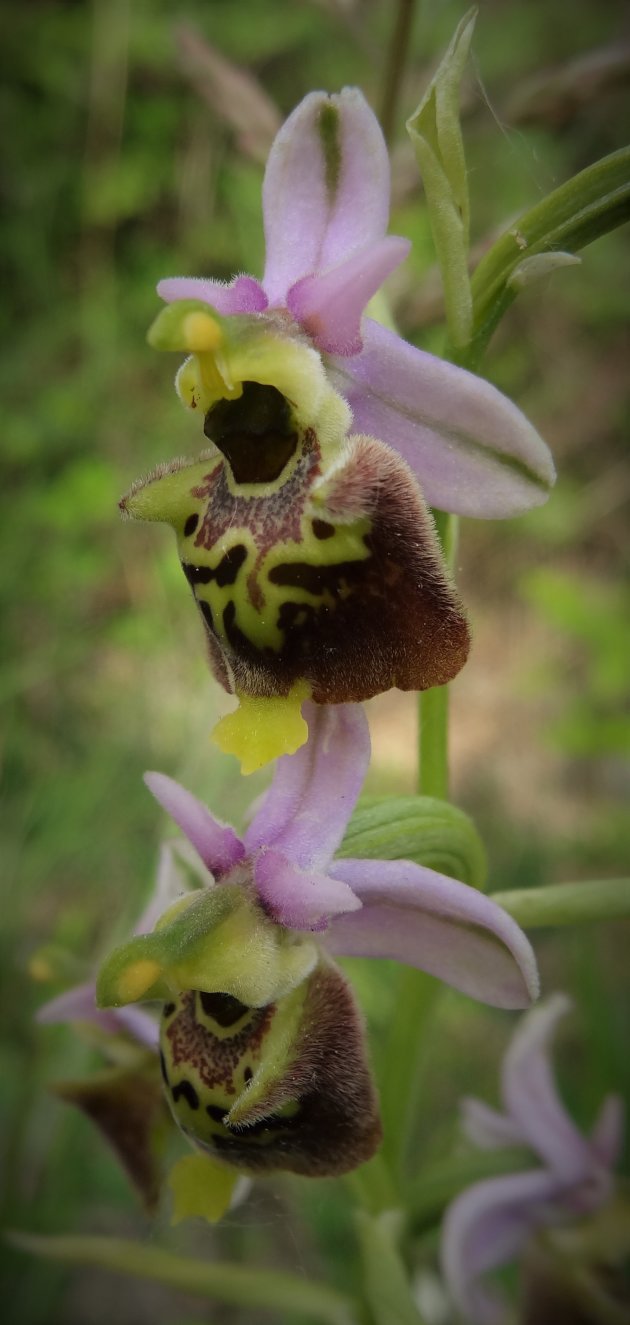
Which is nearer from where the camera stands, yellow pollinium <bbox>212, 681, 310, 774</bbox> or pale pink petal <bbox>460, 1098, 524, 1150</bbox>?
yellow pollinium <bbox>212, 681, 310, 774</bbox>

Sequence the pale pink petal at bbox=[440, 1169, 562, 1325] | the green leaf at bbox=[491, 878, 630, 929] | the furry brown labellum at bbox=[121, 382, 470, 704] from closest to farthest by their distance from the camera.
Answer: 1. the furry brown labellum at bbox=[121, 382, 470, 704]
2. the green leaf at bbox=[491, 878, 630, 929]
3. the pale pink petal at bbox=[440, 1169, 562, 1325]

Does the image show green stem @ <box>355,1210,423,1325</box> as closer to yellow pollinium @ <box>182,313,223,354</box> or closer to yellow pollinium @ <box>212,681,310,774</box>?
yellow pollinium @ <box>212,681,310,774</box>

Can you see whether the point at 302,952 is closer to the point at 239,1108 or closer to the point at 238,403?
the point at 239,1108

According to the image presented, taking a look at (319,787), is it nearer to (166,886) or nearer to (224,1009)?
(224,1009)

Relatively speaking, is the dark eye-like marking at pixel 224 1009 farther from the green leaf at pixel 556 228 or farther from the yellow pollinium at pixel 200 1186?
the green leaf at pixel 556 228

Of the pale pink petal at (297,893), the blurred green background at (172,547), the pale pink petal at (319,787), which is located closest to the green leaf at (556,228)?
the pale pink petal at (319,787)

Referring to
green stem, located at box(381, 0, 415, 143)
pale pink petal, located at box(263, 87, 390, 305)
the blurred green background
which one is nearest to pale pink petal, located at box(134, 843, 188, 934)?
pale pink petal, located at box(263, 87, 390, 305)

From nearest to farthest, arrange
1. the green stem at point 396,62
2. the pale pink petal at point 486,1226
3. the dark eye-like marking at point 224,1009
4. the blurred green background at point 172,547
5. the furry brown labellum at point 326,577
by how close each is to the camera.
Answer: the furry brown labellum at point 326,577 < the dark eye-like marking at point 224,1009 < the pale pink petal at point 486,1226 < the green stem at point 396,62 < the blurred green background at point 172,547
